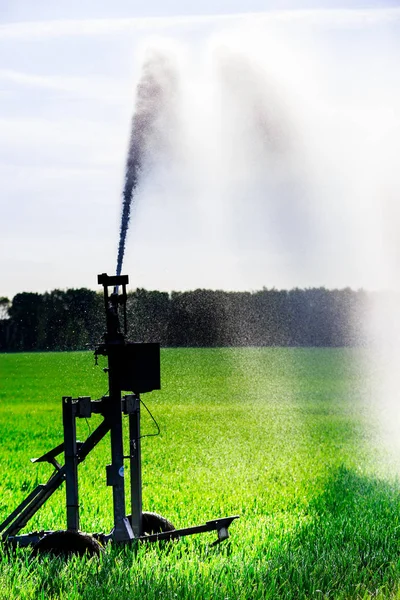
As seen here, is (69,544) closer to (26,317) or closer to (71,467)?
(71,467)

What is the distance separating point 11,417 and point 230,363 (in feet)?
53.4

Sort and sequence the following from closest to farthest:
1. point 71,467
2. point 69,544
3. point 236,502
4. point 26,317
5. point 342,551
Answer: point 69,544 → point 71,467 → point 342,551 → point 236,502 → point 26,317

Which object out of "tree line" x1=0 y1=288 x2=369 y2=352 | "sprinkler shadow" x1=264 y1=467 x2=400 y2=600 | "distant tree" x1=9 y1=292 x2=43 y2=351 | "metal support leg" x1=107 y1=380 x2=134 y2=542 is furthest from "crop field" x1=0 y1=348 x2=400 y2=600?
"distant tree" x1=9 y1=292 x2=43 y2=351

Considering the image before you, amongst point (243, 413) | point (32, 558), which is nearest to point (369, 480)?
point (32, 558)

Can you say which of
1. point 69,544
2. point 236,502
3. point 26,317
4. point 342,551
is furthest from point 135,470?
point 26,317

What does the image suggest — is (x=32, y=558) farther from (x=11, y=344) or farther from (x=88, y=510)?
(x=11, y=344)

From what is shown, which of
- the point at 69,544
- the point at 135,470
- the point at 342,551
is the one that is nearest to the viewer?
the point at 69,544

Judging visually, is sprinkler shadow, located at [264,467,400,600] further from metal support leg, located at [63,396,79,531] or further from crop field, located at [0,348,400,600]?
metal support leg, located at [63,396,79,531]

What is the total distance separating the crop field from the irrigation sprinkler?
0.15 meters

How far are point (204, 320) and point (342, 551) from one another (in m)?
27.2

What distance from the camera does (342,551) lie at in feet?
22.2

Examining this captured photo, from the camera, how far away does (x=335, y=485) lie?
32.3ft

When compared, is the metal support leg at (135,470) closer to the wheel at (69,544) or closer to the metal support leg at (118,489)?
the metal support leg at (118,489)

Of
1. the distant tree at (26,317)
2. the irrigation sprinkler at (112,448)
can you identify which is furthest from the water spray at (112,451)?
the distant tree at (26,317)
